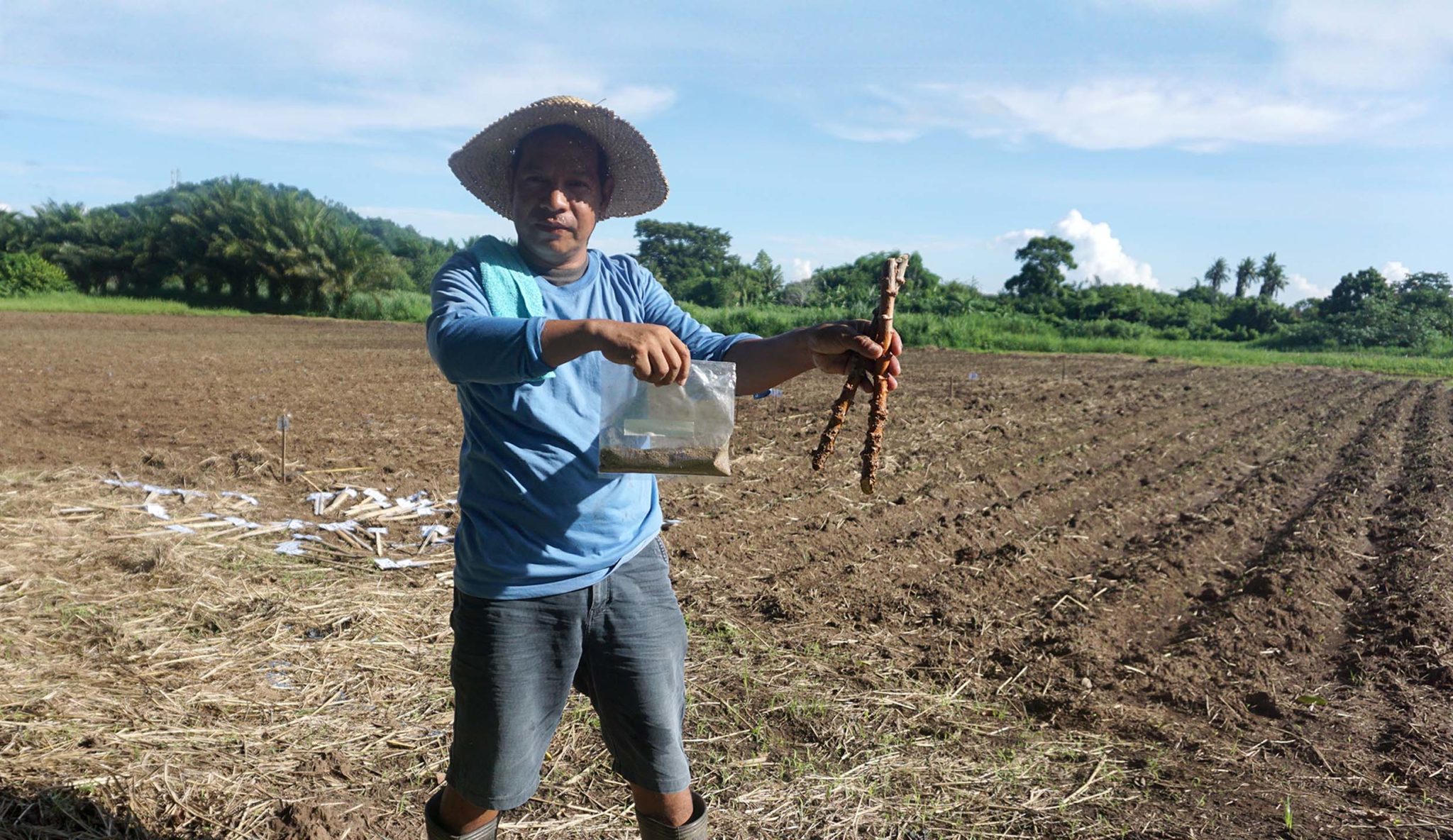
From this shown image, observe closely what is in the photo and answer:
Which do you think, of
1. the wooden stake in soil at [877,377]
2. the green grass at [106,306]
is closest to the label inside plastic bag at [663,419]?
the wooden stake in soil at [877,377]

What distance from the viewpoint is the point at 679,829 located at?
1.91m

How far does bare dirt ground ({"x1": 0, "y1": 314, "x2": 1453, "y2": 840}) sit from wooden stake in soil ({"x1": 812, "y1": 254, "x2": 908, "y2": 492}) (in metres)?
1.42

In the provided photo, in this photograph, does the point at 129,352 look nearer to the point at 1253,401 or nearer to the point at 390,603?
the point at 390,603

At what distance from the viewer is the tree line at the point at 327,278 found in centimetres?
3612

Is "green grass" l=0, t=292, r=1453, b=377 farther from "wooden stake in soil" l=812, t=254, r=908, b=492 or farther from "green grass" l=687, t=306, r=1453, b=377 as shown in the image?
"wooden stake in soil" l=812, t=254, r=908, b=492

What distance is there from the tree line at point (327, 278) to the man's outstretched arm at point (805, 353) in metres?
30.0

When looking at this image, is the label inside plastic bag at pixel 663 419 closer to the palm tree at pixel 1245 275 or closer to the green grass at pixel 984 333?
the green grass at pixel 984 333

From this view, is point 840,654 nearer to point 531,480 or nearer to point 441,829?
point 441,829

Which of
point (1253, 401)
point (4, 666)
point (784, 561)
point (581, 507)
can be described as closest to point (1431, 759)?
point (784, 561)

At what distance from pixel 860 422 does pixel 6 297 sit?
34.2m

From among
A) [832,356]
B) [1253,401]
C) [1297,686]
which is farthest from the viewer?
[1253,401]

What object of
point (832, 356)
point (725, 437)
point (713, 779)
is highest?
point (832, 356)

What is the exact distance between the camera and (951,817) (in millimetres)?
2793

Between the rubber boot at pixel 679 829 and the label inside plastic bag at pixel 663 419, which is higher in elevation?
the label inside plastic bag at pixel 663 419
